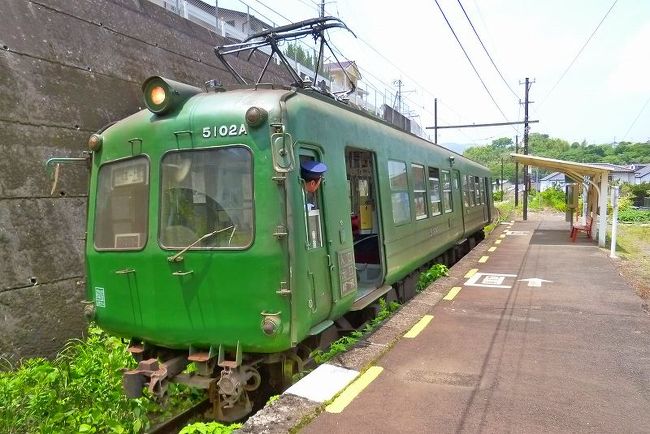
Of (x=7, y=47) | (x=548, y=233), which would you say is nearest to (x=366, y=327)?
(x=7, y=47)

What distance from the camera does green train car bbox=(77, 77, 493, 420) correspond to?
3801 millimetres

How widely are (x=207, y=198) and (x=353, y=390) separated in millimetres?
1996

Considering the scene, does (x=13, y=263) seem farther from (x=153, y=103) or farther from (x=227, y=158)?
(x=227, y=158)

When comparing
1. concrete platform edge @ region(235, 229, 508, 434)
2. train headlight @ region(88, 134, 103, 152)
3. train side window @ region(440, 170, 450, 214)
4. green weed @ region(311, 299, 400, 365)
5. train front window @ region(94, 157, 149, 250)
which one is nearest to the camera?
concrete platform edge @ region(235, 229, 508, 434)

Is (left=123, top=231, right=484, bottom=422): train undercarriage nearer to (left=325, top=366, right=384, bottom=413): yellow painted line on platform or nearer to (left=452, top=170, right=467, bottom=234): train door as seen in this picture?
(left=325, top=366, right=384, bottom=413): yellow painted line on platform

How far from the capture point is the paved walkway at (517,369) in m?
3.54

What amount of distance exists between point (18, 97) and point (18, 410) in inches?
142

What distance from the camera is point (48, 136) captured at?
243 inches

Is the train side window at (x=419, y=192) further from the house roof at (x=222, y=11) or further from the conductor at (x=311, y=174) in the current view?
the house roof at (x=222, y=11)

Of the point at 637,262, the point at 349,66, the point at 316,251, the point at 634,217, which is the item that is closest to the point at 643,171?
the point at 634,217

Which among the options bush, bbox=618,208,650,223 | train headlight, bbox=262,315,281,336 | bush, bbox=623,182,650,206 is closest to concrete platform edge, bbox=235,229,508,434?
train headlight, bbox=262,315,281,336

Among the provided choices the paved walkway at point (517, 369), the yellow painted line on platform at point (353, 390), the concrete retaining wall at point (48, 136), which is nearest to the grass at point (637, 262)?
the paved walkway at point (517, 369)

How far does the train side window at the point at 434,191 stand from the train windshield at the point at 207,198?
5.33 meters

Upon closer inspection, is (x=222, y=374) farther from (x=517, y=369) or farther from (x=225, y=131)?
(x=517, y=369)
